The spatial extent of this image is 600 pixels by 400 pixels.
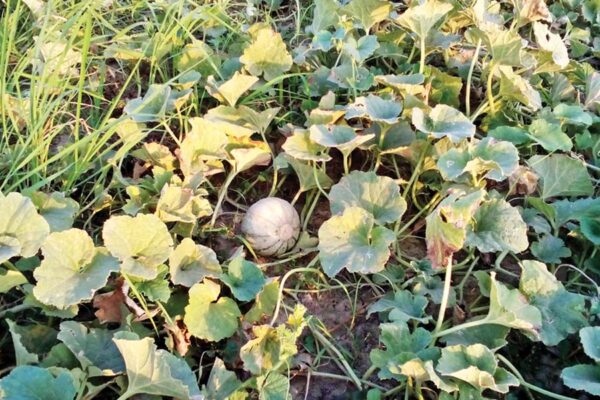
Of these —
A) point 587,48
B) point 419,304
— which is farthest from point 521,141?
point 587,48

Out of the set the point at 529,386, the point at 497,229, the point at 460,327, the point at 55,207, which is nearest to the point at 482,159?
the point at 497,229

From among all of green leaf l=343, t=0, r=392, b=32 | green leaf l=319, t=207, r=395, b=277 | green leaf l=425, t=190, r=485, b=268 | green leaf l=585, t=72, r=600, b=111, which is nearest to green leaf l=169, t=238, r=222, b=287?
green leaf l=319, t=207, r=395, b=277

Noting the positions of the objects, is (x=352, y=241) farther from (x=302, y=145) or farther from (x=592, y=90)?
(x=592, y=90)

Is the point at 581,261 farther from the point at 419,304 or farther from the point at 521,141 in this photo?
the point at 419,304

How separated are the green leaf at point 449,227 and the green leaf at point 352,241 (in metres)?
0.09

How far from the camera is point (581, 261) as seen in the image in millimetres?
1592

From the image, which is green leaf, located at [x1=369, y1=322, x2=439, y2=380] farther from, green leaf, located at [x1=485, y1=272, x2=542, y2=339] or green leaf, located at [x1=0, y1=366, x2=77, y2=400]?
green leaf, located at [x1=0, y1=366, x2=77, y2=400]

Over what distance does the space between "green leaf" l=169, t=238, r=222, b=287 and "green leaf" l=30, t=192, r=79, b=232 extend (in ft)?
0.87

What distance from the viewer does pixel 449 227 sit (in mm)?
1346

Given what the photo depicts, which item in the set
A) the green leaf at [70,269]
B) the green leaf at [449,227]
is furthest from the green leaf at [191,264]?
the green leaf at [449,227]

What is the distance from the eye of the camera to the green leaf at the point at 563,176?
1673 mm

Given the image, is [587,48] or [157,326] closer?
[157,326]

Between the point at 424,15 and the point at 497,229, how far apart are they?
2.26 feet

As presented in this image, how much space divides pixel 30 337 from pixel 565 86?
1568 mm
